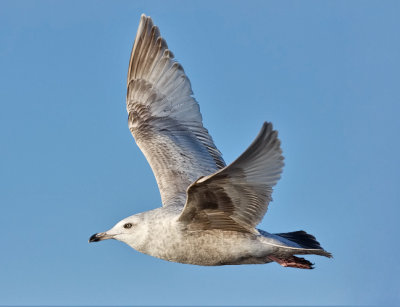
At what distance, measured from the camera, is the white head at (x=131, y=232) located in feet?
34.7

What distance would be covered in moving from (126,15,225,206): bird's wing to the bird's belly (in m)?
2.51

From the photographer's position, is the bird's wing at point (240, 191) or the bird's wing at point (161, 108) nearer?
the bird's wing at point (240, 191)

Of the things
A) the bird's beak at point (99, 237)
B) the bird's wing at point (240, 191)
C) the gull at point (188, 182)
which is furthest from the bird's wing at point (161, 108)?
the bird's wing at point (240, 191)

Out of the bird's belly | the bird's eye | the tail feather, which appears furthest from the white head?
the tail feather

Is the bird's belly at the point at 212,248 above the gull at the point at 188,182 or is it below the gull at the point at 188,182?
below

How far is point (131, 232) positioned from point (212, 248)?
1.23 meters

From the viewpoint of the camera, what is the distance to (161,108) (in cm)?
1360

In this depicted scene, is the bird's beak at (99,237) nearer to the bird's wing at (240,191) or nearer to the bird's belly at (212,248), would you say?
the bird's belly at (212,248)

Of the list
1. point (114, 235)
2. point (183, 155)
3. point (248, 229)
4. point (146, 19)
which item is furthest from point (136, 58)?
point (248, 229)

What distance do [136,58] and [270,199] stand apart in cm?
515

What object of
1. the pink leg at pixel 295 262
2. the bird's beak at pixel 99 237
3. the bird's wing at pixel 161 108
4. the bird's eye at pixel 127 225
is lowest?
the pink leg at pixel 295 262

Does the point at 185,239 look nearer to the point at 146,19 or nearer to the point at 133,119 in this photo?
the point at 133,119

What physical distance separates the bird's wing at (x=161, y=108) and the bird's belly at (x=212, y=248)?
251 centimetres

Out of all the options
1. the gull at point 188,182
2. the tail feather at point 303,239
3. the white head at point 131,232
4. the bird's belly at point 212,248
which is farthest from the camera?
the tail feather at point 303,239
